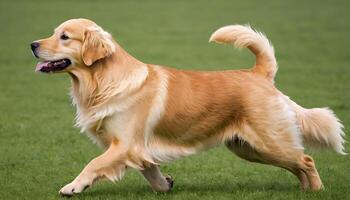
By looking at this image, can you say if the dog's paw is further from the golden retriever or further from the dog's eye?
the dog's eye

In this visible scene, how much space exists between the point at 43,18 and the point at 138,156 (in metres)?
22.4

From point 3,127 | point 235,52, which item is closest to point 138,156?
point 3,127

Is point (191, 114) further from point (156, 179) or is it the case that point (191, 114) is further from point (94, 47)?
point (94, 47)

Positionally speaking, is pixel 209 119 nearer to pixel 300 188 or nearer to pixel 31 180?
pixel 300 188

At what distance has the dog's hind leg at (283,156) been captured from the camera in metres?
7.97

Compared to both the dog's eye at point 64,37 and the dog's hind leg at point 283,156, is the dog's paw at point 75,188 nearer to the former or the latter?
the dog's eye at point 64,37

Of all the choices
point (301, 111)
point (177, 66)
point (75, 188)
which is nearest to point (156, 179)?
point (75, 188)

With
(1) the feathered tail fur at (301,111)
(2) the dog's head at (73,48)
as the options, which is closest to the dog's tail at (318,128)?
(1) the feathered tail fur at (301,111)

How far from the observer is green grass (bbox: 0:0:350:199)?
8492 mm

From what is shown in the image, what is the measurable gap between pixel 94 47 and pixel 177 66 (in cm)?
1070

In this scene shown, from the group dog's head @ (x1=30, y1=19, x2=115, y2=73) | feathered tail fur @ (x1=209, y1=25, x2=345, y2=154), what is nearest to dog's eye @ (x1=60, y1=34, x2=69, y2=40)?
dog's head @ (x1=30, y1=19, x2=115, y2=73)

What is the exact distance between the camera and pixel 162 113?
7.82 m

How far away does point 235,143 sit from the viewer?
27.1 ft

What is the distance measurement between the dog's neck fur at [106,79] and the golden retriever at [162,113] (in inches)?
0.4
